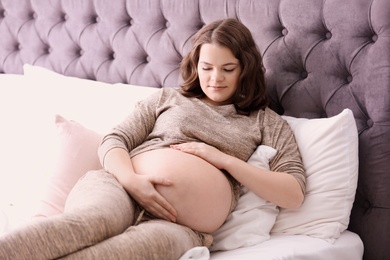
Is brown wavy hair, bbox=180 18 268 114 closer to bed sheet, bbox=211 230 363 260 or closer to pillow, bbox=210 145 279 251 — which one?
pillow, bbox=210 145 279 251

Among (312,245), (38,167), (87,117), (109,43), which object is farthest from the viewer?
(109,43)

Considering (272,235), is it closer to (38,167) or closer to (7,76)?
(38,167)

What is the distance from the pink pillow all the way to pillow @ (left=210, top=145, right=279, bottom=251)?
0.45 m

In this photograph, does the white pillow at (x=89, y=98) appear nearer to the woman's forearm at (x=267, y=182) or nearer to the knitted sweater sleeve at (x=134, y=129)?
the knitted sweater sleeve at (x=134, y=129)

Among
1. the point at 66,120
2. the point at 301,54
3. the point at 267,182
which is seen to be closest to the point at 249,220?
the point at 267,182

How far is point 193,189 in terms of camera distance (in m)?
1.56

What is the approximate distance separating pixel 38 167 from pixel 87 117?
0.28 meters

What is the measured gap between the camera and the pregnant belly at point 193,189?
1.55 meters

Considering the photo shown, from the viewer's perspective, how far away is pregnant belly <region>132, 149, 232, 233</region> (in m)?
1.55

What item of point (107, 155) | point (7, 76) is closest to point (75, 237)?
point (107, 155)

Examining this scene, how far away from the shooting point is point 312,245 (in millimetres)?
1608

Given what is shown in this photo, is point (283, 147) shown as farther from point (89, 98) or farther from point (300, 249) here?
point (89, 98)

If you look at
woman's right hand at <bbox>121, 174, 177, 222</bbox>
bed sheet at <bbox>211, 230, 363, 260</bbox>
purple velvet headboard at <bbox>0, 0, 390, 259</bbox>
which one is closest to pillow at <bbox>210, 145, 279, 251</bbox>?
bed sheet at <bbox>211, 230, 363, 260</bbox>

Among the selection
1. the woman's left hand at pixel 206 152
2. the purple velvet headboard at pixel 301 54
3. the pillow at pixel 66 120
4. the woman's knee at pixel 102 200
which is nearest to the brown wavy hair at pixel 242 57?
the purple velvet headboard at pixel 301 54
